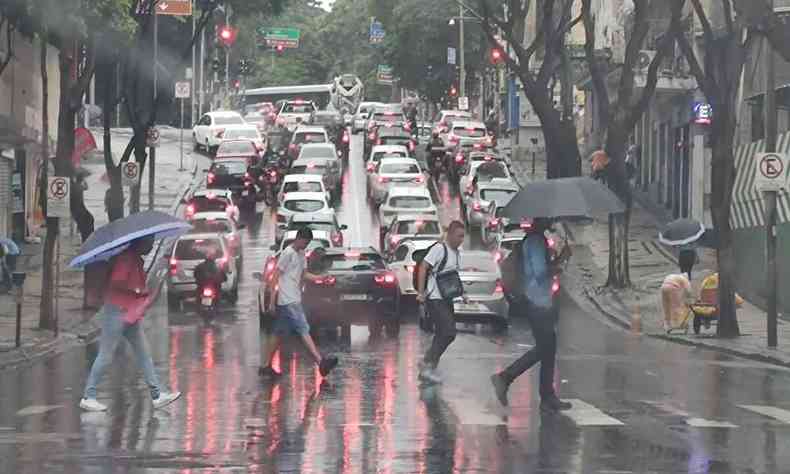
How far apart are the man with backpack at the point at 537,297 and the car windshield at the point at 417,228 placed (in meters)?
26.4

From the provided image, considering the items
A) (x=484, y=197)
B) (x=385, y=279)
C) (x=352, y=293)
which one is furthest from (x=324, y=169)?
(x=352, y=293)

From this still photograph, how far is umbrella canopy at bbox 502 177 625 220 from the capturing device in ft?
55.4

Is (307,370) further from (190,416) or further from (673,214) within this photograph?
(673,214)

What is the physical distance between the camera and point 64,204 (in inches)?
1130

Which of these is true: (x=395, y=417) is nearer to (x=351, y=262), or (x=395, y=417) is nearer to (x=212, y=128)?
A: (x=351, y=262)

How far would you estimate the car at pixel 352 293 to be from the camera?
91.6ft

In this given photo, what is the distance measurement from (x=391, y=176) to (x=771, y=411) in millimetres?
41136

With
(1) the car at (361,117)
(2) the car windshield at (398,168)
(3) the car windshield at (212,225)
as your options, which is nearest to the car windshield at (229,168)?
(2) the car windshield at (398,168)

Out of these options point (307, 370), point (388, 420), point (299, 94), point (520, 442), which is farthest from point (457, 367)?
point (299, 94)

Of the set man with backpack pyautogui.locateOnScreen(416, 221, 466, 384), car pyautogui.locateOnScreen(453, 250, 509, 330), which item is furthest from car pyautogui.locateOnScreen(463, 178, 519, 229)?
man with backpack pyautogui.locateOnScreen(416, 221, 466, 384)

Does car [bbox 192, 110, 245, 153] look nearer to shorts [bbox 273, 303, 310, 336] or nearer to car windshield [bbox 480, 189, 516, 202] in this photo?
car windshield [bbox 480, 189, 516, 202]

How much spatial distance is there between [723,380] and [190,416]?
24.0ft

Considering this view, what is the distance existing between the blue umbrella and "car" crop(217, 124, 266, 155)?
51742 mm

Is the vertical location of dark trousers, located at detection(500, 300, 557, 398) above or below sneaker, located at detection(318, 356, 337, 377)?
above
